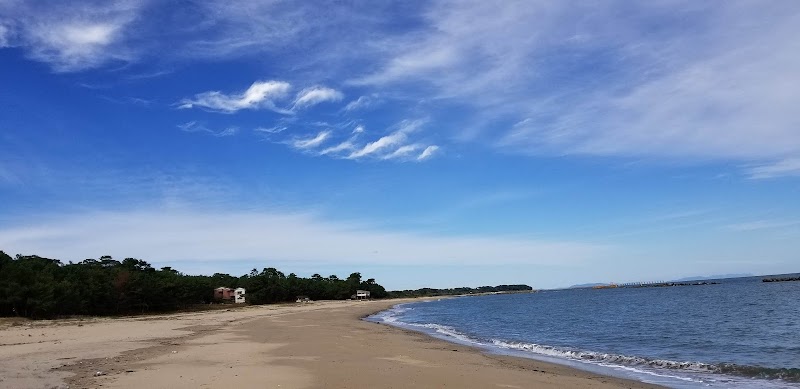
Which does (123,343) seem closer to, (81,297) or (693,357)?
(693,357)

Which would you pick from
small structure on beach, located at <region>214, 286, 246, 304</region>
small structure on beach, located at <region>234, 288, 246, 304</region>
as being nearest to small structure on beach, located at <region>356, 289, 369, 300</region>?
small structure on beach, located at <region>214, 286, 246, 304</region>

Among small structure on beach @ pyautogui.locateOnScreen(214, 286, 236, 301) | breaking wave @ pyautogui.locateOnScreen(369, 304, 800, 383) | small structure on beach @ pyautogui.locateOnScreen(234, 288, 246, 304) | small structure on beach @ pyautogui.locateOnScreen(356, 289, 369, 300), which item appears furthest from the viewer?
small structure on beach @ pyautogui.locateOnScreen(356, 289, 369, 300)

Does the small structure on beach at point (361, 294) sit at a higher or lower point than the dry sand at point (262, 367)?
lower

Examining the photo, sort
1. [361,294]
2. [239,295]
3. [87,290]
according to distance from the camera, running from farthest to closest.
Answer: [361,294], [239,295], [87,290]

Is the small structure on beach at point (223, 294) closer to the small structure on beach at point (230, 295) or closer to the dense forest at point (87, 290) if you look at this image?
the small structure on beach at point (230, 295)

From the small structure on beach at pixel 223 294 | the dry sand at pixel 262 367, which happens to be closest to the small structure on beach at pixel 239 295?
the small structure on beach at pixel 223 294

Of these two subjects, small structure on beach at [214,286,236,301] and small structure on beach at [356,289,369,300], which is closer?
small structure on beach at [214,286,236,301]

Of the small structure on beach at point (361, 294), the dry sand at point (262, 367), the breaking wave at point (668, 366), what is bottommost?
the small structure on beach at point (361, 294)

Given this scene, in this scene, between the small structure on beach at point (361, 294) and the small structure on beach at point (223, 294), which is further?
the small structure on beach at point (361, 294)

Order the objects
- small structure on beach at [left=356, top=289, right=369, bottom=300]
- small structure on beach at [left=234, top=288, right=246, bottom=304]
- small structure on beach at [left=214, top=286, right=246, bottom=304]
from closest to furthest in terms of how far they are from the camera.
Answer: small structure on beach at [left=214, top=286, right=246, bottom=304] < small structure on beach at [left=234, top=288, right=246, bottom=304] < small structure on beach at [left=356, top=289, right=369, bottom=300]

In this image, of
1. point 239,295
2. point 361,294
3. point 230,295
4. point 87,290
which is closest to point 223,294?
point 230,295

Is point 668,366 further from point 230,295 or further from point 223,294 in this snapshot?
point 230,295

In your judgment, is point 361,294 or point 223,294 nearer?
point 223,294

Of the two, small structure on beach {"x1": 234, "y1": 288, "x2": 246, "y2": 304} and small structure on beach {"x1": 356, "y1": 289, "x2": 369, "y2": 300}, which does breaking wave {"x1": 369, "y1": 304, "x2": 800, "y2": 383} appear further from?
small structure on beach {"x1": 356, "y1": 289, "x2": 369, "y2": 300}
